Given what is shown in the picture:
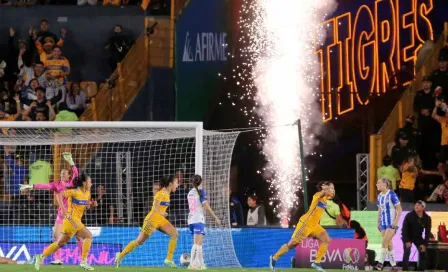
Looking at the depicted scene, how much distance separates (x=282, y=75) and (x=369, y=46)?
229 centimetres

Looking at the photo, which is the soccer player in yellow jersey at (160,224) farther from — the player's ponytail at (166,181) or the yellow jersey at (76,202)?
the yellow jersey at (76,202)

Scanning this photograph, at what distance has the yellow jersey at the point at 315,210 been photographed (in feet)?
72.8

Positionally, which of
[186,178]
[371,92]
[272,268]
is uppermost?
[371,92]

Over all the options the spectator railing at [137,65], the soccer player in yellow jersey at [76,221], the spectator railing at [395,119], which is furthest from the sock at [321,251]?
the spectator railing at [137,65]

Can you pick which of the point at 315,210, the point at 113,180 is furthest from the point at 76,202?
the point at 113,180

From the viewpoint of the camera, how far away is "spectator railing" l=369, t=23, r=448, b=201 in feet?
93.3

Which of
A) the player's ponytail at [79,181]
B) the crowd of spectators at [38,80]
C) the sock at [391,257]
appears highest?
the crowd of spectators at [38,80]

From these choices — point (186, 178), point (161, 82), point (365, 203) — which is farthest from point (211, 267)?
point (161, 82)

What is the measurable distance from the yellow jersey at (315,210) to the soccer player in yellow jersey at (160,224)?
8.36ft

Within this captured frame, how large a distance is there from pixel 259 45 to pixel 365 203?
5.69 m

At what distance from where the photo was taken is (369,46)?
31.8 m

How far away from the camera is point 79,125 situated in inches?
986

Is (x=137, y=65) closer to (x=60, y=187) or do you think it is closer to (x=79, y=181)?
(x=60, y=187)

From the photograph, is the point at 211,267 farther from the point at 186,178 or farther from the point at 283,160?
the point at 283,160
